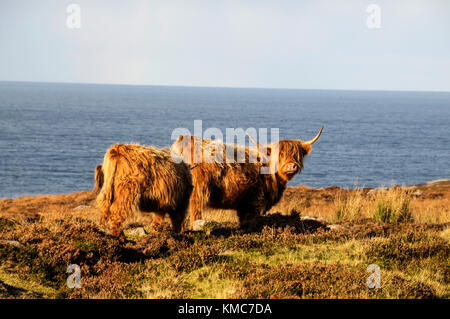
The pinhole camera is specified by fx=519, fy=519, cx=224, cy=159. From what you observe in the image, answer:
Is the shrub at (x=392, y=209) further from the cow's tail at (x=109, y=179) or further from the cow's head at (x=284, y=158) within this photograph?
the cow's tail at (x=109, y=179)

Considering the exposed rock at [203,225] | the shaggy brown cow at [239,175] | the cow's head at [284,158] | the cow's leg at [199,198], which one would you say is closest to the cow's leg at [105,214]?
the shaggy brown cow at [239,175]

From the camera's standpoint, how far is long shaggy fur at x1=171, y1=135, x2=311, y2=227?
31.7ft

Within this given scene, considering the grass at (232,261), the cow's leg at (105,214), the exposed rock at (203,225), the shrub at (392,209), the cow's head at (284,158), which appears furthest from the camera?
the shrub at (392,209)

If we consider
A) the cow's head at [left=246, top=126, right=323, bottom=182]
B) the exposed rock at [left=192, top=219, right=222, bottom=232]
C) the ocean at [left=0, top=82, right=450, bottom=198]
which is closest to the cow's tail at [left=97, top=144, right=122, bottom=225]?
the exposed rock at [left=192, top=219, right=222, bottom=232]

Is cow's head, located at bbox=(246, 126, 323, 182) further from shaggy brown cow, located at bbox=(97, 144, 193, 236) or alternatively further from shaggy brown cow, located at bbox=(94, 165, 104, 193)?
shaggy brown cow, located at bbox=(94, 165, 104, 193)

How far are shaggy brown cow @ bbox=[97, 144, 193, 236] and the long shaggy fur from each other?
969mm

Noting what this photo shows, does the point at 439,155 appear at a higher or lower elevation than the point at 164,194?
lower

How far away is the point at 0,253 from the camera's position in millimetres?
7105

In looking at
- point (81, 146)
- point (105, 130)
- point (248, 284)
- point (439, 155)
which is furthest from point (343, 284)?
point (105, 130)

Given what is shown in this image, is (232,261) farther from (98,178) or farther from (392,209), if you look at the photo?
(392,209)

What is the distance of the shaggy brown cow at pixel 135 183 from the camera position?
796 centimetres

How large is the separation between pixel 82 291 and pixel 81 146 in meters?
62.9

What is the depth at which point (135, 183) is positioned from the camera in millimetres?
7949

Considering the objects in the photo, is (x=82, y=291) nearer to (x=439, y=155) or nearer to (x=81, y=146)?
(x=81, y=146)
